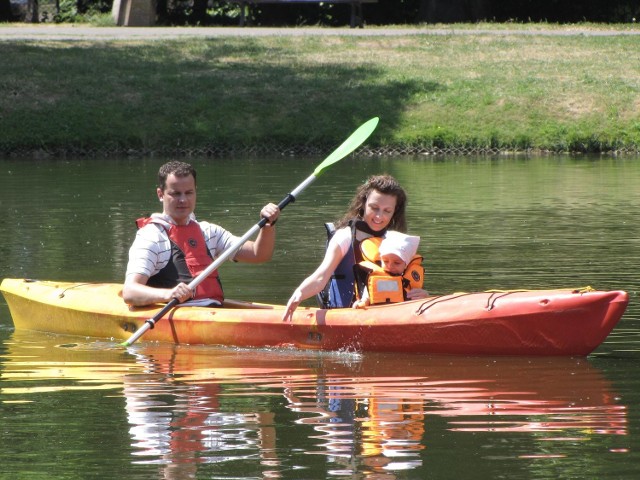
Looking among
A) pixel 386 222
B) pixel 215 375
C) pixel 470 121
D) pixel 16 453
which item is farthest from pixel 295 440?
pixel 470 121

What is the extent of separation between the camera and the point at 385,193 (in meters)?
7.54

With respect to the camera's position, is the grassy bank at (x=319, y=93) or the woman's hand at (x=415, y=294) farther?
the grassy bank at (x=319, y=93)

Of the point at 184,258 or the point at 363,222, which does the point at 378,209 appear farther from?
the point at 184,258

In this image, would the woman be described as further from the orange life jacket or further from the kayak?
the kayak

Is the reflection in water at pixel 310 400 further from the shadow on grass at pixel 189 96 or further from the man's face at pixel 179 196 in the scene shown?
the shadow on grass at pixel 189 96

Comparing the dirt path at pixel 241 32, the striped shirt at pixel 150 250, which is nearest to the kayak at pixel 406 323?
the striped shirt at pixel 150 250

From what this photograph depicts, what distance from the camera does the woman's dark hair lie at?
24.7 feet

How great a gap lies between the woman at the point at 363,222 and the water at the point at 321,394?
0.44 m

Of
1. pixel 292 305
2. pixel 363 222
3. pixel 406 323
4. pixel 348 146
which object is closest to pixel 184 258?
pixel 292 305

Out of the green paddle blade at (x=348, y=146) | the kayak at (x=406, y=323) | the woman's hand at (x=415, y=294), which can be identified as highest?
the green paddle blade at (x=348, y=146)

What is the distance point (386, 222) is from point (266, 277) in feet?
9.80

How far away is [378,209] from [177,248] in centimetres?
126

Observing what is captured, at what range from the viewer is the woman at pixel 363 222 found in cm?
753

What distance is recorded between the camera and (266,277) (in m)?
10.5
